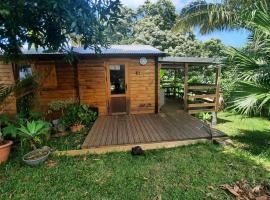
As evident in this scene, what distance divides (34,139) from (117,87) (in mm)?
3577

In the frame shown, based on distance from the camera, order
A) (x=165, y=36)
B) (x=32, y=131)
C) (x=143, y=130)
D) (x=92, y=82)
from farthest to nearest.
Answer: (x=165, y=36), (x=92, y=82), (x=143, y=130), (x=32, y=131)

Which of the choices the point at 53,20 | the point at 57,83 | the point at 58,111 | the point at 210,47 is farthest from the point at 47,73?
the point at 210,47

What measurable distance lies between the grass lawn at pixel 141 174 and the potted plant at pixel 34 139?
152 mm

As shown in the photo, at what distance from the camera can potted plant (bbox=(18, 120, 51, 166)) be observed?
3970 mm

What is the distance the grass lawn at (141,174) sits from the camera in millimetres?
3072

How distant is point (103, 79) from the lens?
7.18 metres

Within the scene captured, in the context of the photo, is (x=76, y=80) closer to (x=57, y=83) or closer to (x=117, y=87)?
(x=57, y=83)

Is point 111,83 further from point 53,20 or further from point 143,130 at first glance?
point 53,20

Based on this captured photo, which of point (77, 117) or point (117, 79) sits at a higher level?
point (117, 79)

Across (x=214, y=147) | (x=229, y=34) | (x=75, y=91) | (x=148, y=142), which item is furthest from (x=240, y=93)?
(x=229, y=34)

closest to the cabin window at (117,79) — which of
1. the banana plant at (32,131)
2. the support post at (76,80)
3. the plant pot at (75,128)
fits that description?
the support post at (76,80)

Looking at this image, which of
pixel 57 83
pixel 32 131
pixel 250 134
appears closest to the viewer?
pixel 32 131

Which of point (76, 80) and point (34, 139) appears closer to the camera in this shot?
point (34, 139)

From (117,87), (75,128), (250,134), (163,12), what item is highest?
(163,12)
